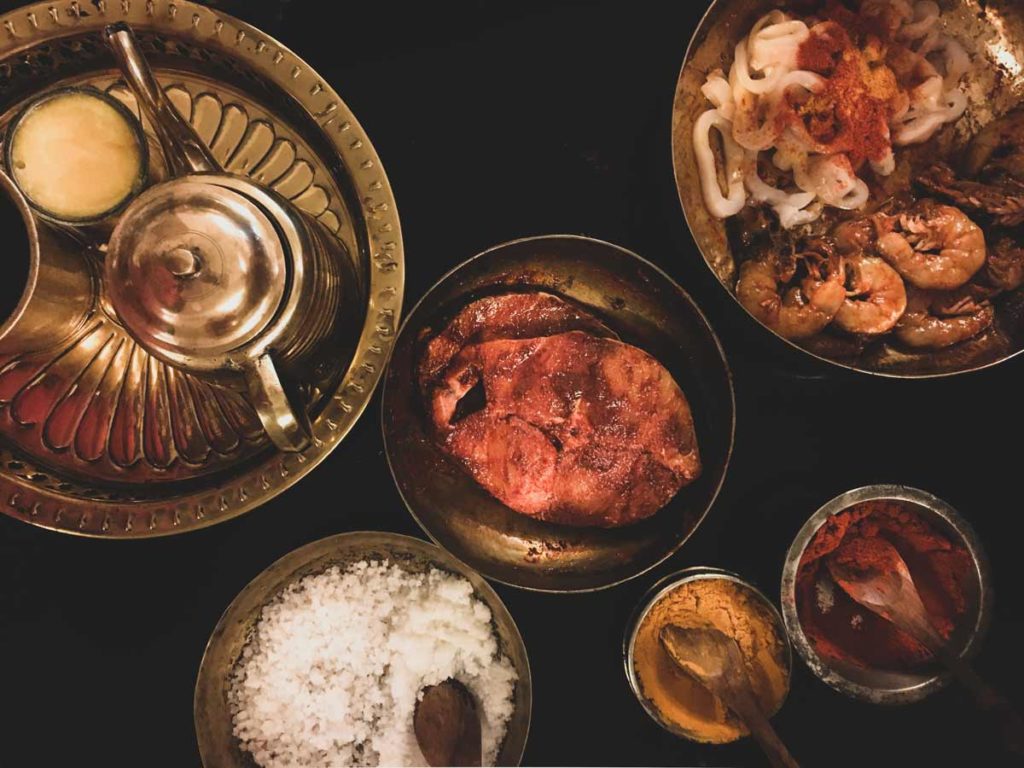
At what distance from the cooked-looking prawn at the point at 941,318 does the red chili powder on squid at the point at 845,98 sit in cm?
39

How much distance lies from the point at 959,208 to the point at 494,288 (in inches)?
45.6

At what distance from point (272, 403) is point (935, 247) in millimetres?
1568

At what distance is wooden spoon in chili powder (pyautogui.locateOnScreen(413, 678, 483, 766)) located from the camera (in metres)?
1.64

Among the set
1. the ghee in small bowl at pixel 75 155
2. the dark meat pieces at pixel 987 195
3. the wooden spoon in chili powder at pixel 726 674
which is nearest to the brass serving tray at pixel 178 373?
the ghee in small bowl at pixel 75 155

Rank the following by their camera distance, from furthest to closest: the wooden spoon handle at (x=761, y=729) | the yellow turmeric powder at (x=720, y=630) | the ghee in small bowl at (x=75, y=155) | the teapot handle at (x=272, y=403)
Result: the yellow turmeric powder at (x=720, y=630) < the wooden spoon handle at (x=761, y=729) < the ghee in small bowl at (x=75, y=155) < the teapot handle at (x=272, y=403)

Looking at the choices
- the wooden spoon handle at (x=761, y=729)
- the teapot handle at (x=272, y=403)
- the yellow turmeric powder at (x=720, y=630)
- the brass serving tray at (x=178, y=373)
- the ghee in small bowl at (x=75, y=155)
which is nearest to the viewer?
the teapot handle at (x=272, y=403)

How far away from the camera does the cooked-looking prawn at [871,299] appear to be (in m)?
1.66

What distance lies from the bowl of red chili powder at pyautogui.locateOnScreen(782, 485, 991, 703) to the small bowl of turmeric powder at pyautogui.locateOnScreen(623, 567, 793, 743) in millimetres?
104

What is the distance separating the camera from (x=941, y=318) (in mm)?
1735

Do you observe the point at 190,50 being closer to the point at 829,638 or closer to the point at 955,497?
the point at 829,638

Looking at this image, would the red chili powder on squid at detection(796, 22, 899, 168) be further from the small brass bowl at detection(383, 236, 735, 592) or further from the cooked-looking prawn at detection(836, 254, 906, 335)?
the small brass bowl at detection(383, 236, 735, 592)

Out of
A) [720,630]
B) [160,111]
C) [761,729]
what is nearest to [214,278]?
[160,111]

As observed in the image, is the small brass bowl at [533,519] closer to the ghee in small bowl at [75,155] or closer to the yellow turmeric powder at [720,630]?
the yellow turmeric powder at [720,630]

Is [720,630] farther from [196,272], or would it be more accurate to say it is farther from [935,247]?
[196,272]
